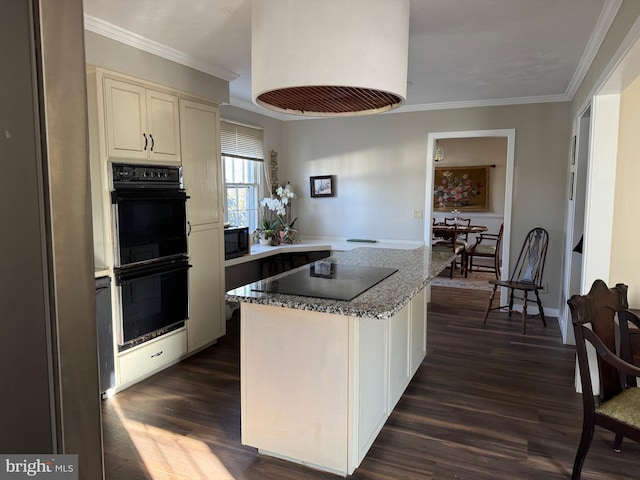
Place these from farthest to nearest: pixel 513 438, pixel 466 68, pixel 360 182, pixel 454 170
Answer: pixel 454 170 < pixel 360 182 < pixel 466 68 < pixel 513 438

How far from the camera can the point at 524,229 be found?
509 centimetres

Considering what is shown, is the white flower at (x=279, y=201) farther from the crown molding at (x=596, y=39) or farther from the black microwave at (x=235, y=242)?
the crown molding at (x=596, y=39)

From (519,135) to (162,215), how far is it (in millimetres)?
3894

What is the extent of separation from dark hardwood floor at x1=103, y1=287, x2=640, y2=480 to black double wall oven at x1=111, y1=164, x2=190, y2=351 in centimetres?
47

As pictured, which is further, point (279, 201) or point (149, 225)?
point (279, 201)

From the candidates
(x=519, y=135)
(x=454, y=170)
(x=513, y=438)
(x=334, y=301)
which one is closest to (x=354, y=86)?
(x=334, y=301)

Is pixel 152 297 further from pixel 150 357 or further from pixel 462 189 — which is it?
pixel 462 189

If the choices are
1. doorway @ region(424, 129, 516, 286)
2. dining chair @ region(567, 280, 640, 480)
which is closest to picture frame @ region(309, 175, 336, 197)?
doorway @ region(424, 129, 516, 286)

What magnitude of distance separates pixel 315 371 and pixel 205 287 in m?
1.91

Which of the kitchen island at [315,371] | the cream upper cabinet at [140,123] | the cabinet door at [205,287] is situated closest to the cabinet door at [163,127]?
the cream upper cabinet at [140,123]

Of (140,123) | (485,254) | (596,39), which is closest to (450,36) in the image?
(596,39)

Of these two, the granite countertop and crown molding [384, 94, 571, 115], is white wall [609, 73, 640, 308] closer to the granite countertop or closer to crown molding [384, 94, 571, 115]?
the granite countertop

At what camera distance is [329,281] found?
250cm

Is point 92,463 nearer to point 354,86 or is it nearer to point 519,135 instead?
point 354,86
